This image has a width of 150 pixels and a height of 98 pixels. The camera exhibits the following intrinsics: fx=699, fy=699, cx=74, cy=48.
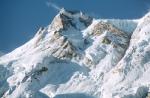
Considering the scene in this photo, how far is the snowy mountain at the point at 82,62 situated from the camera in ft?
435

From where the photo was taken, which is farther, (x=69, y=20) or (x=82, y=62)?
(x=69, y=20)

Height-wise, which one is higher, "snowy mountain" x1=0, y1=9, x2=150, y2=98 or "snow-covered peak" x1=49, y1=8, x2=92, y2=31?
"snow-covered peak" x1=49, y1=8, x2=92, y2=31

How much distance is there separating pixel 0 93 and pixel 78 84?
15291 mm

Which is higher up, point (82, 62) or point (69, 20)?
point (69, 20)

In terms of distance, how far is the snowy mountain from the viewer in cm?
13262

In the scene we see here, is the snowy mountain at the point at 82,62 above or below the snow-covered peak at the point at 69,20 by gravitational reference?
below

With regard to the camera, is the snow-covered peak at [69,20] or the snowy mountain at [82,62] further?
the snow-covered peak at [69,20]

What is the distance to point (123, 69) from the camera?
13588 cm

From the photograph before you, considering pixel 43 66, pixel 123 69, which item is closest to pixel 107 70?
pixel 123 69

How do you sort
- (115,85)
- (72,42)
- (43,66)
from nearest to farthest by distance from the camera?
(115,85)
(43,66)
(72,42)

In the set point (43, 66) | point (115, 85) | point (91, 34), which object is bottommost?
point (115, 85)

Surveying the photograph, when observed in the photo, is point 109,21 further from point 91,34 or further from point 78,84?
point 78,84

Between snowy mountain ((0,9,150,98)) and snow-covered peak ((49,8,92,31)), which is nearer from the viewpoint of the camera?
snowy mountain ((0,9,150,98))

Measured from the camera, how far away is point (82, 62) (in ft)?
479
